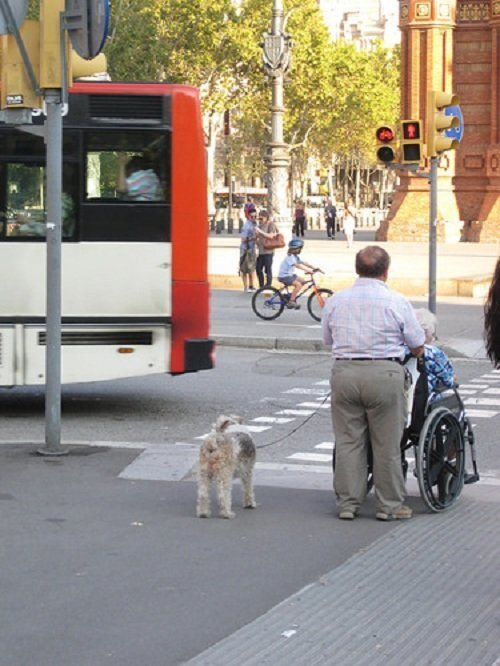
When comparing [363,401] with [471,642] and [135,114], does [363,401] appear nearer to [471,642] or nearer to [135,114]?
[471,642]

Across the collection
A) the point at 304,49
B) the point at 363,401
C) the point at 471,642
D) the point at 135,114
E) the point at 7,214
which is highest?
the point at 304,49

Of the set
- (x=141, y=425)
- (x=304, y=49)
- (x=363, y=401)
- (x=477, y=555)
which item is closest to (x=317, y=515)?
(x=363, y=401)

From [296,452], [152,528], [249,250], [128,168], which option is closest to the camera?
[152,528]

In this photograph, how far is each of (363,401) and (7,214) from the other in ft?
18.2

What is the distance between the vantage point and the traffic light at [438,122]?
2017 centimetres

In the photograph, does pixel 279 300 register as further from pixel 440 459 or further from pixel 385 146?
pixel 440 459

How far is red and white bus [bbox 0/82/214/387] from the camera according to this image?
13.7 metres

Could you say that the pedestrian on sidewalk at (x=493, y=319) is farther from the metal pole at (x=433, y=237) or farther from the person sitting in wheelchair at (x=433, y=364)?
the metal pole at (x=433, y=237)

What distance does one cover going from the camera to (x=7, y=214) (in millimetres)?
13672

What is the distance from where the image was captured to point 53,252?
11.2 meters

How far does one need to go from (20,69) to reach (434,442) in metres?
Answer: 4.07

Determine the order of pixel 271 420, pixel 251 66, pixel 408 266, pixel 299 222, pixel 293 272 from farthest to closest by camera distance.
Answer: pixel 251 66 < pixel 299 222 < pixel 408 266 < pixel 293 272 < pixel 271 420

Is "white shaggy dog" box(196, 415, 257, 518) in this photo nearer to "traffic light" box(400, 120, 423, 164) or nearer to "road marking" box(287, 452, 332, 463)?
"road marking" box(287, 452, 332, 463)

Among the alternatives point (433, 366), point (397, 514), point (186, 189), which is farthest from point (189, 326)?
point (397, 514)
